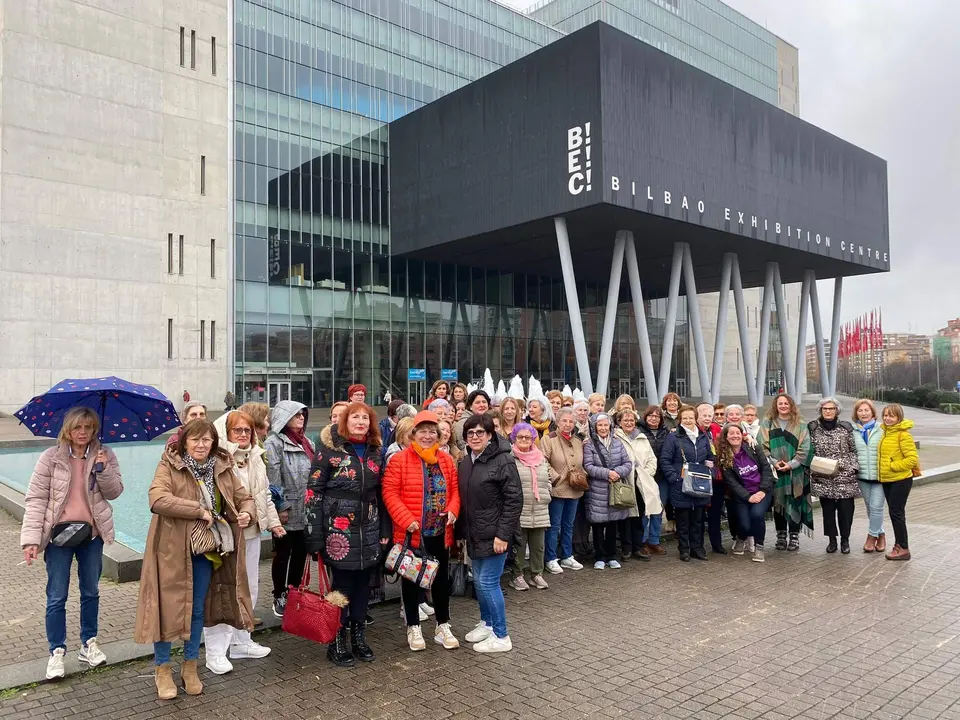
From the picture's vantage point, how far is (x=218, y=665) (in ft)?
16.8

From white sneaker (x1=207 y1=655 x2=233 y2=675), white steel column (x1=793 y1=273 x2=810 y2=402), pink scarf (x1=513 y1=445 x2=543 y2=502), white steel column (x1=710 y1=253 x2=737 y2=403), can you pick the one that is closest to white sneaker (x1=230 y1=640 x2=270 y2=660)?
white sneaker (x1=207 y1=655 x2=233 y2=675)

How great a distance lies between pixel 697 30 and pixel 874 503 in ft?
236

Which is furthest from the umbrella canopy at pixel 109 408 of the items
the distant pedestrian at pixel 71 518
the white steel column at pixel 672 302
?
the white steel column at pixel 672 302

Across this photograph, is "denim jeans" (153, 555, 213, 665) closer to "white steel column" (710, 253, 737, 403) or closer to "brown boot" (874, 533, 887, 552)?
"brown boot" (874, 533, 887, 552)

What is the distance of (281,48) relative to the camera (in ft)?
122

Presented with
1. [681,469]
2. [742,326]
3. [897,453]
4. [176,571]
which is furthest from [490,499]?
[742,326]

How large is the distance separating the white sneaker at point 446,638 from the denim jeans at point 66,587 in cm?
255

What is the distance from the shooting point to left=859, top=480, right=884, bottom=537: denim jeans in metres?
8.71

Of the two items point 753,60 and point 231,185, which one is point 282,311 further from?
point 753,60

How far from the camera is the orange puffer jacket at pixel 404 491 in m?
5.38

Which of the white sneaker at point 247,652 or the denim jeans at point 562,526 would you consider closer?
the white sneaker at point 247,652

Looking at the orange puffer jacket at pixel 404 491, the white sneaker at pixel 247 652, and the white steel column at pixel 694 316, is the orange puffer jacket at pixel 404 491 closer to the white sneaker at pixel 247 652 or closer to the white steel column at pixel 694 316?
the white sneaker at pixel 247 652

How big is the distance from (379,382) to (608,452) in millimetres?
32962

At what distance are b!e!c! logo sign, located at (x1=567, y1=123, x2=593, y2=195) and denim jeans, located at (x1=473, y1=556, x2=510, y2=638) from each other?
24.3 metres
